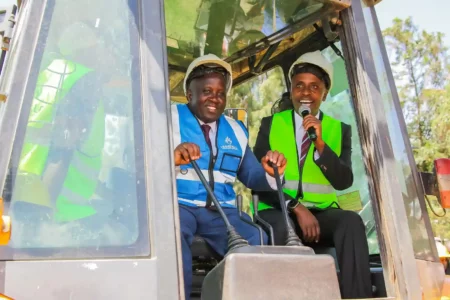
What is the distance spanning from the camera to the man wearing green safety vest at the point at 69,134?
1.47 meters

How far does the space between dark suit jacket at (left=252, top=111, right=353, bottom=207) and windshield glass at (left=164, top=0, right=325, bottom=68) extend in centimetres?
54

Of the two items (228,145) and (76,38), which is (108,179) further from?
(228,145)

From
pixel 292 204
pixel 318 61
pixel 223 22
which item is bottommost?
pixel 292 204

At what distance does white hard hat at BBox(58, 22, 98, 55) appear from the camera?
A: 5.30 feet

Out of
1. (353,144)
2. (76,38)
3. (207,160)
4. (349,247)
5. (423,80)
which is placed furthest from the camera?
(423,80)

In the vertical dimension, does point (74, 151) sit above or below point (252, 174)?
below


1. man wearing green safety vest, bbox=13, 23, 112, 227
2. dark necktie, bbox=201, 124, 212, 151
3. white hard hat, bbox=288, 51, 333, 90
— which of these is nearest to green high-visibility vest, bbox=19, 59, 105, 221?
man wearing green safety vest, bbox=13, 23, 112, 227

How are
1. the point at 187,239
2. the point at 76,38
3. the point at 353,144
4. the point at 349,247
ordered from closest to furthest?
1. the point at 76,38
2. the point at 187,239
3. the point at 349,247
4. the point at 353,144

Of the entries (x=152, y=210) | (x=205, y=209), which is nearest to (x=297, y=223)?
(x=205, y=209)

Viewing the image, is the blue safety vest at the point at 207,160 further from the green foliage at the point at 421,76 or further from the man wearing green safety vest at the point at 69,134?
the green foliage at the point at 421,76

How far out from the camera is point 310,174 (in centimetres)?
297

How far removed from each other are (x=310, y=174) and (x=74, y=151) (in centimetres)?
171

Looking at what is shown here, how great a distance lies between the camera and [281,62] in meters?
3.45

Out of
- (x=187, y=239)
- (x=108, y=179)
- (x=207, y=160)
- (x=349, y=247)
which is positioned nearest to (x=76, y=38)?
(x=108, y=179)
